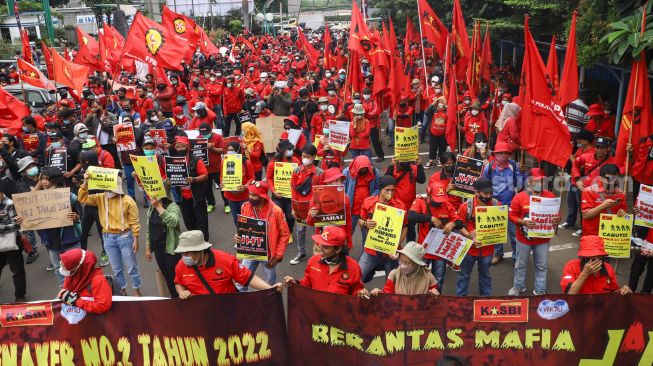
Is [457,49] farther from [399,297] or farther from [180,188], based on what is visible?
[399,297]

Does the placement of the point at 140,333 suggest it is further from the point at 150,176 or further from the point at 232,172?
the point at 232,172

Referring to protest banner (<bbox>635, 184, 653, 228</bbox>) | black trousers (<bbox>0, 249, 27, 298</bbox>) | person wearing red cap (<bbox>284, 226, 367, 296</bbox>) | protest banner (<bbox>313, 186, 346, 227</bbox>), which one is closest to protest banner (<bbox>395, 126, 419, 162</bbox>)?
protest banner (<bbox>313, 186, 346, 227</bbox>)

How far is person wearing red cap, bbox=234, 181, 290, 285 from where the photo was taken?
6.65 meters

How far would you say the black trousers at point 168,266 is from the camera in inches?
267

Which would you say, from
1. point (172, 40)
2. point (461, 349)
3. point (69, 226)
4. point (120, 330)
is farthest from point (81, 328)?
point (172, 40)

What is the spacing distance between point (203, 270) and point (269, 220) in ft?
4.32

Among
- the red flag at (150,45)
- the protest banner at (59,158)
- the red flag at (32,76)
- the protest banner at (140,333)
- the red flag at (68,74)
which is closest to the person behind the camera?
the protest banner at (140,333)

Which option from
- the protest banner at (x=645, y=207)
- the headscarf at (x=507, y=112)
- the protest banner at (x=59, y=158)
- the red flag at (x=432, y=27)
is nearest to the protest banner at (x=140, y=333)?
the protest banner at (x=645, y=207)

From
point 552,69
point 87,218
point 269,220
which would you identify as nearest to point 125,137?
point 87,218

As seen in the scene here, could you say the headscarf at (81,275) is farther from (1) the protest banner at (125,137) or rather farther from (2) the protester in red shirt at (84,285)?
(1) the protest banner at (125,137)

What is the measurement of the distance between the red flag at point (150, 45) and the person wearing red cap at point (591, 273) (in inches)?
465

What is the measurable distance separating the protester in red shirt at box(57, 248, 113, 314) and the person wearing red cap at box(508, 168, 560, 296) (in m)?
4.47

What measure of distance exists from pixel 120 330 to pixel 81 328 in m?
0.34

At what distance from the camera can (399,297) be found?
17.2ft
